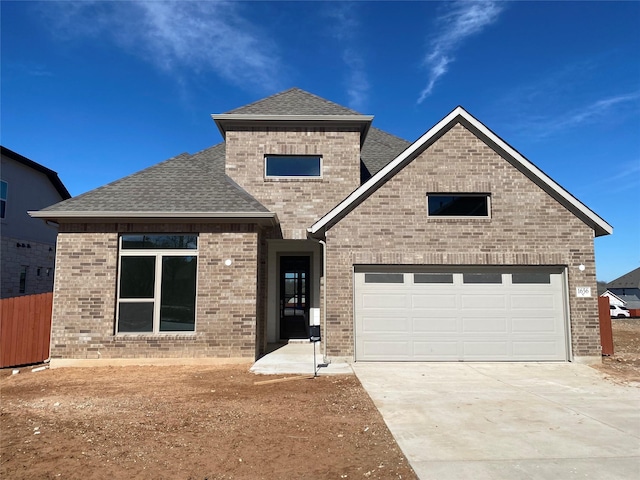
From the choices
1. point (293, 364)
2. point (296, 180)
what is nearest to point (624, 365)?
point (293, 364)

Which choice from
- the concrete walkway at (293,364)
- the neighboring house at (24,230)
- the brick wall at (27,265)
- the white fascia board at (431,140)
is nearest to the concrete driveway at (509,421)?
the concrete walkway at (293,364)

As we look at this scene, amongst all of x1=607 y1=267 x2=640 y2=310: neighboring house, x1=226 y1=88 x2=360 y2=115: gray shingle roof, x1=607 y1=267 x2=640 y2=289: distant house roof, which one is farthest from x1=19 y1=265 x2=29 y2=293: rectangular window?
x1=607 y1=267 x2=640 y2=289: distant house roof

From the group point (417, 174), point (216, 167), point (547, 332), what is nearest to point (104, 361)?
point (216, 167)

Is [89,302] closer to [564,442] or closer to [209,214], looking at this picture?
[209,214]

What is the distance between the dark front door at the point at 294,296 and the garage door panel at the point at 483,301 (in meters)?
5.23

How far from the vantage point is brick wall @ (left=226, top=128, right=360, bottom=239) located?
1292cm

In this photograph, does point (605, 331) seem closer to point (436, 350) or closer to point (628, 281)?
point (436, 350)

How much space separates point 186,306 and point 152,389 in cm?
279

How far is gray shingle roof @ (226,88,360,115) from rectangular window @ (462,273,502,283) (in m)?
6.11

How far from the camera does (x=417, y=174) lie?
11047mm

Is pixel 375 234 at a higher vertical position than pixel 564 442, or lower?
higher

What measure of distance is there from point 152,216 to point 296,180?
14.7 ft

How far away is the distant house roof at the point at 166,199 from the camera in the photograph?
10375 millimetres

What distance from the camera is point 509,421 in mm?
6059
